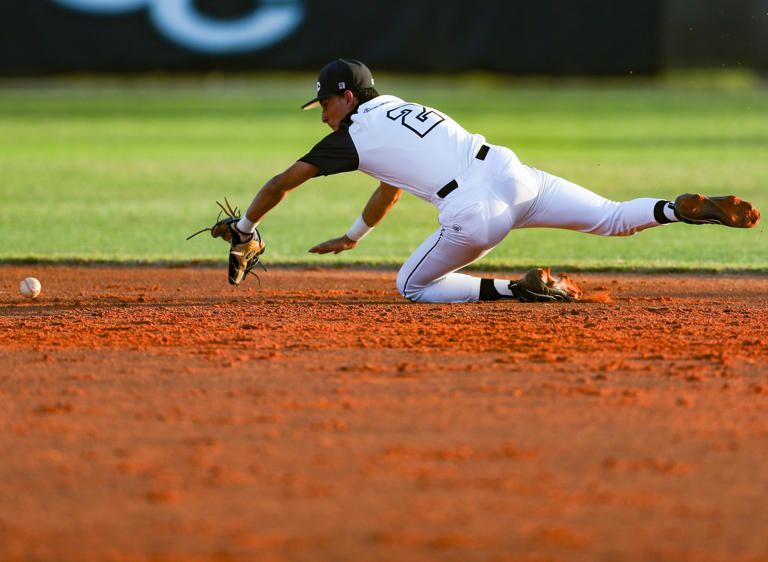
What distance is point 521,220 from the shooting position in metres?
6.57

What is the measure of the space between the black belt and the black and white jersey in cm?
2

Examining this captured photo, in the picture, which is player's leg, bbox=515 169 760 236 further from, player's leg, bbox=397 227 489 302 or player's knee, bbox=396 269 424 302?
player's knee, bbox=396 269 424 302

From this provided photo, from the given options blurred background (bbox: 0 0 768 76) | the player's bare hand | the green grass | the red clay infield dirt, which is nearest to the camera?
the red clay infield dirt

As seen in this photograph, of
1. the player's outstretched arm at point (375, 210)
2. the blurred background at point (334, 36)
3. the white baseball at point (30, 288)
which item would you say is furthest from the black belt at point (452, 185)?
the blurred background at point (334, 36)

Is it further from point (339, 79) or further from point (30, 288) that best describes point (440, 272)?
point (30, 288)

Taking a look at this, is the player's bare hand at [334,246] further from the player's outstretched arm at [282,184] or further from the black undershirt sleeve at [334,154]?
the black undershirt sleeve at [334,154]

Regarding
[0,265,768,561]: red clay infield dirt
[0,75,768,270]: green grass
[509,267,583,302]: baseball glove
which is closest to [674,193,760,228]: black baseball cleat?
[0,265,768,561]: red clay infield dirt

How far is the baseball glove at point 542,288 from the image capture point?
22.0 ft

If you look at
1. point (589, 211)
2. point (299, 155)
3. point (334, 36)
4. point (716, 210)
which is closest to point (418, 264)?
point (589, 211)

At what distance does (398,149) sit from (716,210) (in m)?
1.77

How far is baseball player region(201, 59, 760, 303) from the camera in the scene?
6324mm

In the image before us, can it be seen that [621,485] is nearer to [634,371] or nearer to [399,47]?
[634,371]

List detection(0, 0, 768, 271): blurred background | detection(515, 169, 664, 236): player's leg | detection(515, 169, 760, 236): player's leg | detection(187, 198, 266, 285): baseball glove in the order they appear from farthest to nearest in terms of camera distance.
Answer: detection(0, 0, 768, 271): blurred background, detection(187, 198, 266, 285): baseball glove, detection(515, 169, 664, 236): player's leg, detection(515, 169, 760, 236): player's leg

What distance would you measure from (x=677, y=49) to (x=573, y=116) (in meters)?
6.22
